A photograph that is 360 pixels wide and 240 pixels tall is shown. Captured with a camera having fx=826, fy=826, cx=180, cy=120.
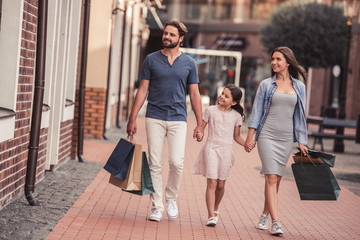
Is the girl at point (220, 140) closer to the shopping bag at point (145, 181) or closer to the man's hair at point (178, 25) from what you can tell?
the shopping bag at point (145, 181)

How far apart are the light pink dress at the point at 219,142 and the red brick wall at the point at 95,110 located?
Answer: 923cm

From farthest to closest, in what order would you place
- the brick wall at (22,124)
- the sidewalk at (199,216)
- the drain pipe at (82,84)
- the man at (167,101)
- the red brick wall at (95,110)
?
the red brick wall at (95,110) < the drain pipe at (82,84) < the man at (167,101) < the brick wall at (22,124) < the sidewalk at (199,216)

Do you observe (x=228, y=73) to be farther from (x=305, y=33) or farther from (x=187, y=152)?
(x=187, y=152)

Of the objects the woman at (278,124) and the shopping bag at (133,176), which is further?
the woman at (278,124)

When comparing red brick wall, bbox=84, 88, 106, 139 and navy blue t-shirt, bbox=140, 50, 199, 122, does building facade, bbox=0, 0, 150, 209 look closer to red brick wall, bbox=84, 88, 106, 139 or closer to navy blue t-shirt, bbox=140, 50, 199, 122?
navy blue t-shirt, bbox=140, 50, 199, 122

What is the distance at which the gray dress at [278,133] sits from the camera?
7.52 m

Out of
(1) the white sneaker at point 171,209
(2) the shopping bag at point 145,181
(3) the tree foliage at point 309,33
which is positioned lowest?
(1) the white sneaker at point 171,209

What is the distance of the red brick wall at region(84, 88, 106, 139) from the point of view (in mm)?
16672

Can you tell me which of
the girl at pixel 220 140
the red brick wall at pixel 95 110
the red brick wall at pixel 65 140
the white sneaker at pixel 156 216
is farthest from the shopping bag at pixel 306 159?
the red brick wall at pixel 95 110

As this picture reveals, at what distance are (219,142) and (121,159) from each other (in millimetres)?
934

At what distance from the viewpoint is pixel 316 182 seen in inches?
296

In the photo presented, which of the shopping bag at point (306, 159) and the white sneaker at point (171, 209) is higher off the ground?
the shopping bag at point (306, 159)

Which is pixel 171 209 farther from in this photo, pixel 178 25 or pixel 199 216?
pixel 178 25

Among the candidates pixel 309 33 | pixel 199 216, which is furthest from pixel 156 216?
pixel 309 33
